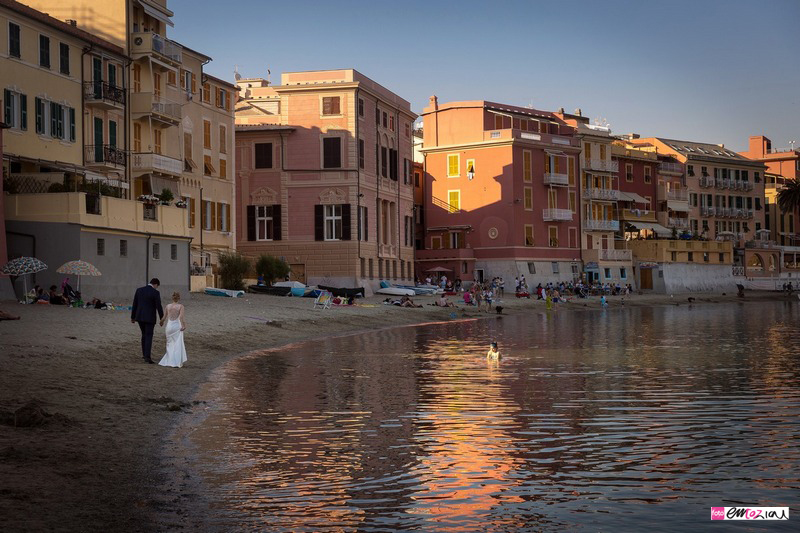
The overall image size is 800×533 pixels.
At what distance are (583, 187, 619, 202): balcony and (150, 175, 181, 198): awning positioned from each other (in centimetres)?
5146

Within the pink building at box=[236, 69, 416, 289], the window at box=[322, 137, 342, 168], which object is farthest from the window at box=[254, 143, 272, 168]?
the window at box=[322, 137, 342, 168]

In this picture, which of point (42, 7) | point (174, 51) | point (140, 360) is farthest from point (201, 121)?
point (140, 360)

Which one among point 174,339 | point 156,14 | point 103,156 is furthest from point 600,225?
point 174,339

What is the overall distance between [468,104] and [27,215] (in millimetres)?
57729

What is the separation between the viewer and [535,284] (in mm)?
91375

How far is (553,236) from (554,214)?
2376 millimetres

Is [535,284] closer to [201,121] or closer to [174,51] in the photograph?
[201,121]

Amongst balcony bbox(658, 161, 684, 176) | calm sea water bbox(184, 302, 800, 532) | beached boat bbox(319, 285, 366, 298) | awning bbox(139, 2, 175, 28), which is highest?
awning bbox(139, 2, 175, 28)

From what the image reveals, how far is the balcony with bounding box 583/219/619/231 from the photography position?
9788cm

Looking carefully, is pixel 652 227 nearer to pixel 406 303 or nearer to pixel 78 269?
pixel 406 303

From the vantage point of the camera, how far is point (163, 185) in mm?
54156

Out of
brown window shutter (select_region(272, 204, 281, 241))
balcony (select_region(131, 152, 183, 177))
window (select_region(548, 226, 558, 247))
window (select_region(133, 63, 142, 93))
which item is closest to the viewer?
balcony (select_region(131, 152, 183, 177))

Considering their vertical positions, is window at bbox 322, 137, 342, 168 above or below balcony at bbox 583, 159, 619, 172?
below

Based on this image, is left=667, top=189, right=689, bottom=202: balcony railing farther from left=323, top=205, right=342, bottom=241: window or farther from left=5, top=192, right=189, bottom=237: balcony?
left=5, top=192, right=189, bottom=237: balcony
